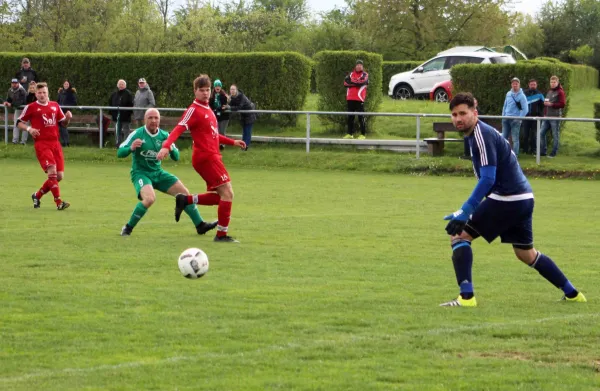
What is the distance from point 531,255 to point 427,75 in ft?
90.8

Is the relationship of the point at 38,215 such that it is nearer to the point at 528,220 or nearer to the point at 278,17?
the point at 528,220

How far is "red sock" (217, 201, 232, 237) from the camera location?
12.9m

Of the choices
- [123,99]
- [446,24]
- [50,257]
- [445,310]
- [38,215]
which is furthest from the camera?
[446,24]

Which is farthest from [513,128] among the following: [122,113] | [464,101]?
[464,101]

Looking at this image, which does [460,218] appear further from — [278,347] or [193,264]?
[193,264]

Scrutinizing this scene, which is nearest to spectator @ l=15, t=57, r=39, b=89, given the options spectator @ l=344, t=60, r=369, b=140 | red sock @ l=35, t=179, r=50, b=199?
spectator @ l=344, t=60, r=369, b=140

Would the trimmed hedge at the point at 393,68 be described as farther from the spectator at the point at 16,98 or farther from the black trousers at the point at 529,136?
the black trousers at the point at 529,136

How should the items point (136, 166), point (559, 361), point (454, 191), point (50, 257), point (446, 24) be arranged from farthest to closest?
point (446, 24), point (454, 191), point (136, 166), point (50, 257), point (559, 361)

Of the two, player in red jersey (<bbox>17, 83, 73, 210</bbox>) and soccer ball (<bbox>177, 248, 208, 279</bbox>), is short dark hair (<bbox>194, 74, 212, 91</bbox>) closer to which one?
soccer ball (<bbox>177, 248, 208, 279</bbox>)

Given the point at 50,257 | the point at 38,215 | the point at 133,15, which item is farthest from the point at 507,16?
the point at 50,257

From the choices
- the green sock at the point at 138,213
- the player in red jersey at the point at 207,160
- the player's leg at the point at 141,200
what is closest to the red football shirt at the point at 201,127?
the player in red jersey at the point at 207,160

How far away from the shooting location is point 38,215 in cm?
1588

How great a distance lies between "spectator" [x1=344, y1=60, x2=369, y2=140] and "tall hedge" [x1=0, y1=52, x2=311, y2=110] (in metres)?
2.54

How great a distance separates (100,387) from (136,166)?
25.1ft
